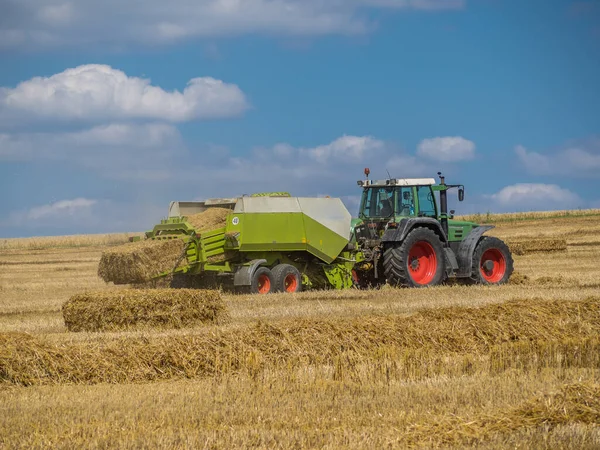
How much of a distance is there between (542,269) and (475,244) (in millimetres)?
5228

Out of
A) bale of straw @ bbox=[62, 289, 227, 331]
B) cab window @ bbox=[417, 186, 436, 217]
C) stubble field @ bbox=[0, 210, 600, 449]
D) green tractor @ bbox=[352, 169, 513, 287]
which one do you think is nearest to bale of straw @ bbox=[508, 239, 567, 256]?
green tractor @ bbox=[352, 169, 513, 287]

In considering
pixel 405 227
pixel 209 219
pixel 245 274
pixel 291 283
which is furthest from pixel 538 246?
pixel 209 219

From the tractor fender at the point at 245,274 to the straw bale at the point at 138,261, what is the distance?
146 centimetres

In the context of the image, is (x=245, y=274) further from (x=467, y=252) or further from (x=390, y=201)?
(x=467, y=252)

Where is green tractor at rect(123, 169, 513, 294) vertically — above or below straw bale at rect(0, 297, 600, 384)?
above

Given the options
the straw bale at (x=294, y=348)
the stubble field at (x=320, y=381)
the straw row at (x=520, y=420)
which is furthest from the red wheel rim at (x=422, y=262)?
the straw row at (x=520, y=420)

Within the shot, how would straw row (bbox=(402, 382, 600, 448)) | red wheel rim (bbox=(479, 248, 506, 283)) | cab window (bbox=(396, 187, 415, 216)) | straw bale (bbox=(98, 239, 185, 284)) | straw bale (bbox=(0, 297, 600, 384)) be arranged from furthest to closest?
red wheel rim (bbox=(479, 248, 506, 283)), cab window (bbox=(396, 187, 415, 216)), straw bale (bbox=(98, 239, 185, 284)), straw bale (bbox=(0, 297, 600, 384)), straw row (bbox=(402, 382, 600, 448))

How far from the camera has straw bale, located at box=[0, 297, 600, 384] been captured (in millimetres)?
8812

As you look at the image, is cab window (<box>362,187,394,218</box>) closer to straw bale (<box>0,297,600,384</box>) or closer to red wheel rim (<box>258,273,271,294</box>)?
red wheel rim (<box>258,273,271,294</box>)

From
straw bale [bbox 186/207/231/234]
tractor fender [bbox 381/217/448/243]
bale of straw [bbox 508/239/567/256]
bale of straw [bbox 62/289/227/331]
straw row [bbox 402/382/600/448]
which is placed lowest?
straw row [bbox 402/382/600/448]

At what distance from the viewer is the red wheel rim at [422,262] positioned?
18078mm

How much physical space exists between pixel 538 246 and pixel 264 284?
13.1m

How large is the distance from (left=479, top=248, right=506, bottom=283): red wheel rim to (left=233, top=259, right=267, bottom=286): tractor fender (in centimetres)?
511

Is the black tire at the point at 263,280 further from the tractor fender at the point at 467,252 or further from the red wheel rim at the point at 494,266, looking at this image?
the red wheel rim at the point at 494,266
